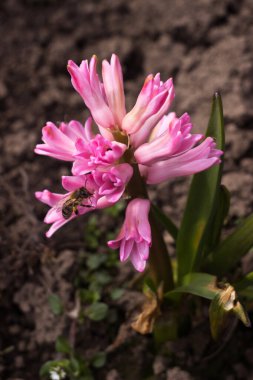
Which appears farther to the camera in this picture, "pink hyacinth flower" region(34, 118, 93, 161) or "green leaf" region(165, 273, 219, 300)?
"green leaf" region(165, 273, 219, 300)

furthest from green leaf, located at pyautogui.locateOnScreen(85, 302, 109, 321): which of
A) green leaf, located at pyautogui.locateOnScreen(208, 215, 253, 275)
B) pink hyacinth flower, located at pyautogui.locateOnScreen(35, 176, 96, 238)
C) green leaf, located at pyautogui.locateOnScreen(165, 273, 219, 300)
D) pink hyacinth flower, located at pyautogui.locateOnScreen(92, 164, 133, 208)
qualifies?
pink hyacinth flower, located at pyautogui.locateOnScreen(92, 164, 133, 208)

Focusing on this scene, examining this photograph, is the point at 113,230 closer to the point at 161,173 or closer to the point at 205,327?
the point at 205,327

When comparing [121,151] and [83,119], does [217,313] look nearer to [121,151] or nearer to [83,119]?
[121,151]

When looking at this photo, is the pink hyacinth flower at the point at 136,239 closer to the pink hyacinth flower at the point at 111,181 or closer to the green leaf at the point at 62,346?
the pink hyacinth flower at the point at 111,181

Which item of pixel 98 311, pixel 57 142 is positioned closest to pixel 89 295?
pixel 98 311

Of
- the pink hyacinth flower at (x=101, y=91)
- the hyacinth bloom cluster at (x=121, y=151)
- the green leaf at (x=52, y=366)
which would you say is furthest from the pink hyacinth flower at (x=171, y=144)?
the green leaf at (x=52, y=366)

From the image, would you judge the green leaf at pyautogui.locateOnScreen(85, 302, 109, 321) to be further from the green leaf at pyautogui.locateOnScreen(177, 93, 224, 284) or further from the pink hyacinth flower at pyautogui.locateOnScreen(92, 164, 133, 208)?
the pink hyacinth flower at pyautogui.locateOnScreen(92, 164, 133, 208)

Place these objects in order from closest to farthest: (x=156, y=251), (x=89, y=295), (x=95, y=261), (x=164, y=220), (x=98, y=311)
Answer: (x=156, y=251)
(x=164, y=220)
(x=98, y=311)
(x=89, y=295)
(x=95, y=261)
